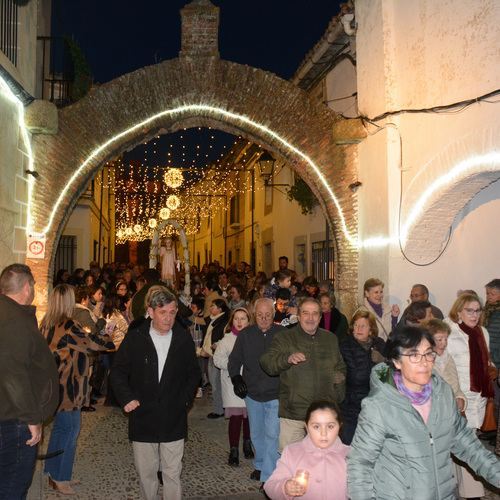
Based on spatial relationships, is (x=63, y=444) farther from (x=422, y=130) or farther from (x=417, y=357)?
(x=422, y=130)

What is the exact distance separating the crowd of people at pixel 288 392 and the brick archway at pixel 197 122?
3551 mm

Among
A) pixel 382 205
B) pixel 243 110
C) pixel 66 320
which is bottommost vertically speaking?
pixel 66 320

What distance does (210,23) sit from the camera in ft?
34.7

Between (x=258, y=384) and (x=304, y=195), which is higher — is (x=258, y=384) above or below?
below

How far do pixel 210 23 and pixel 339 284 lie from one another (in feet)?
17.2

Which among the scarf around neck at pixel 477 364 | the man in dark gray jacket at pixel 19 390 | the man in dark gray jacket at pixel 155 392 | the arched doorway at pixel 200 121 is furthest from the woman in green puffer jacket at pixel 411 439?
the arched doorway at pixel 200 121

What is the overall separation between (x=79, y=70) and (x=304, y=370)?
31.8 feet

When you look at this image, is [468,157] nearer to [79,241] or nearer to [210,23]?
[210,23]

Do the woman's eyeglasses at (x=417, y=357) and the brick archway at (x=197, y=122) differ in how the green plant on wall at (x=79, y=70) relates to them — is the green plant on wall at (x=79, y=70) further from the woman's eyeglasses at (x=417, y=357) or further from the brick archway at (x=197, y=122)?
the woman's eyeglasses at (x=417, y=357)

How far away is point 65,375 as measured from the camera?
529 centimetres

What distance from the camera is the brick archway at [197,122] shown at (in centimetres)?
1023

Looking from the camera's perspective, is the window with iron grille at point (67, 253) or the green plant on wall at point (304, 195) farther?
the window with iron grille at point (67, 253)

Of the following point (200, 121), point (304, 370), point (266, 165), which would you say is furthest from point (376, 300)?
point (266, 165)

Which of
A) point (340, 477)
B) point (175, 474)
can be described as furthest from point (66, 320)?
point (340, 477)
